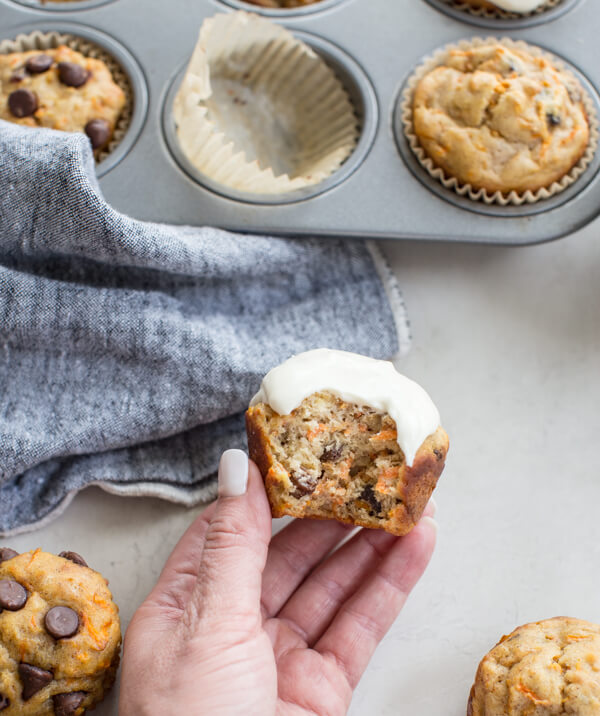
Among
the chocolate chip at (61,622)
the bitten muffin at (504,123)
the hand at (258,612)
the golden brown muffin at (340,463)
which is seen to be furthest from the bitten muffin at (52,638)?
the bitten muffin at (504,123)

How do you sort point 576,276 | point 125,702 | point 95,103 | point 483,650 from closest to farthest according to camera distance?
1. point 125,702
2. point 483,650
3. point 95,103
4. point 576,276

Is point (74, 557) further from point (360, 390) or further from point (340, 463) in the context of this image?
point (360, 390)

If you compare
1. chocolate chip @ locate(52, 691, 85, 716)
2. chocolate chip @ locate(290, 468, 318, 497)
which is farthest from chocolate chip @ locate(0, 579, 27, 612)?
chocolate chip @ locate(290, 468, 318, 497)

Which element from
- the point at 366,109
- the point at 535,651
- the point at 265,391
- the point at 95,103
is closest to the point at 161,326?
the point at 265,391

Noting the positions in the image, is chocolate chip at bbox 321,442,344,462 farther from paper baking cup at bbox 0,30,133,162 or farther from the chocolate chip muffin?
the chocolate chip muffin

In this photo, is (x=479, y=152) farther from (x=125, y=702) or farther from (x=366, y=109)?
(x=125, y=702)

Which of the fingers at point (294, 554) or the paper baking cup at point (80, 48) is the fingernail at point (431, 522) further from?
the paper baking cup at point (80, 48)
